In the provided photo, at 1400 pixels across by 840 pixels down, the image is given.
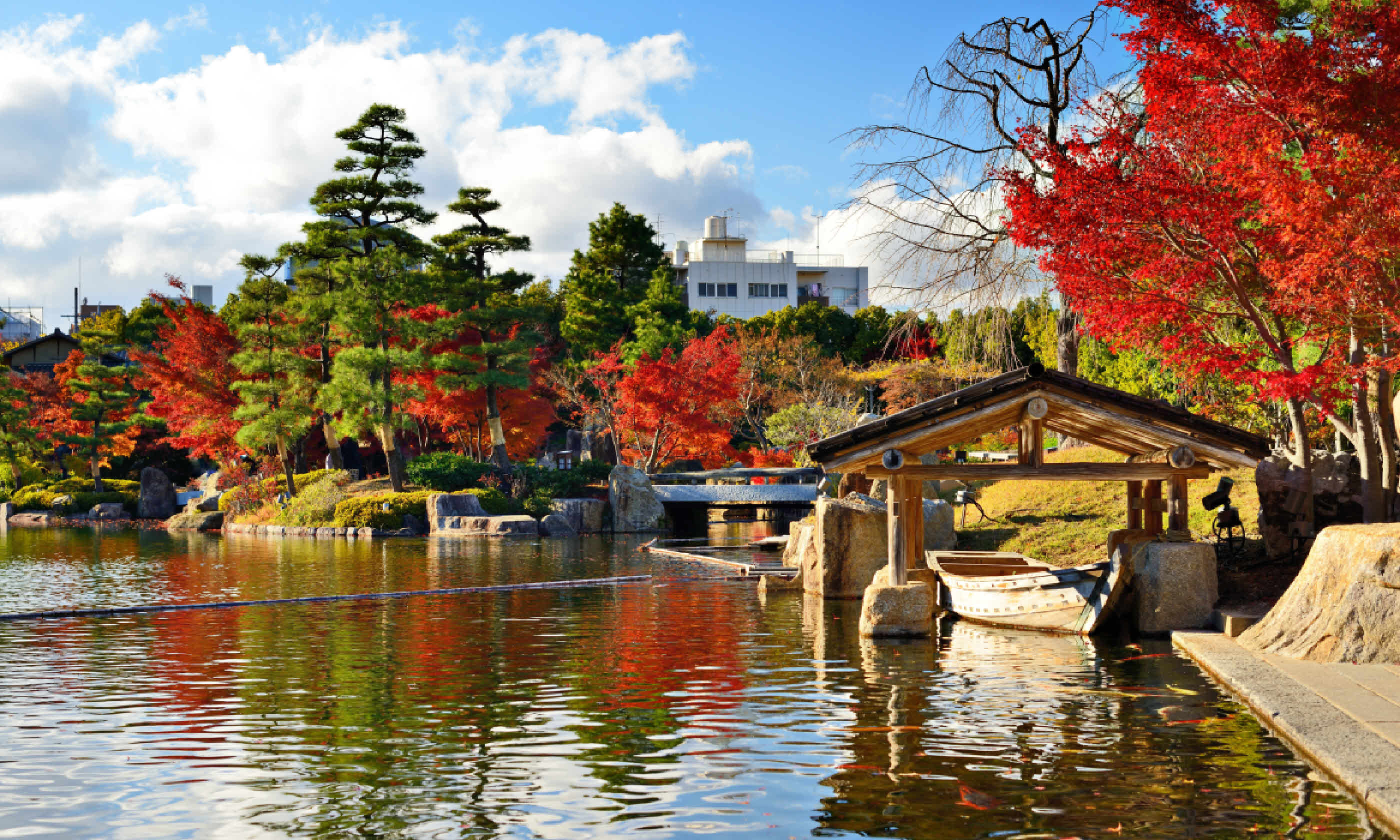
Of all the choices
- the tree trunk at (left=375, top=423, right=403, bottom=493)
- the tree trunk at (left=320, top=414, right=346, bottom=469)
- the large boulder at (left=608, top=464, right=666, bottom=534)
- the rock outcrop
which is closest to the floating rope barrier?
the rock outcrop

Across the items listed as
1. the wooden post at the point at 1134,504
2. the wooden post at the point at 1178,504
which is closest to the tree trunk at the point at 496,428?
the wooden post at the point at 1134,504

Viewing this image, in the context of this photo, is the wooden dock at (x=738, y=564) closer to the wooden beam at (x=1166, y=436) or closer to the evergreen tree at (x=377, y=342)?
the wooden beam at (x=1166, y=436)

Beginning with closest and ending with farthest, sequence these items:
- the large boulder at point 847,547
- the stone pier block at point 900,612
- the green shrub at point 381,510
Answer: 1. the stone pier block at point 900,612
2. the large boulder at point 847,547
3. the green shrub at point 381,510

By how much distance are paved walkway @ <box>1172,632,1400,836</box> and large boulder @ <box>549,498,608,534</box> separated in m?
30.9

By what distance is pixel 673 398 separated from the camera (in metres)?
45.9

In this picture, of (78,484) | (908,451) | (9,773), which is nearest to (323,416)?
(78,484)

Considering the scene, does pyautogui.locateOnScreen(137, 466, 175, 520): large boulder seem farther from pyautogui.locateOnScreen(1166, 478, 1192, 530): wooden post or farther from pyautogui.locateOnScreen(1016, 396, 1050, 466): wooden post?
pyautogui.locateOnScreen(1166, 478, 1192, 530): wooden post

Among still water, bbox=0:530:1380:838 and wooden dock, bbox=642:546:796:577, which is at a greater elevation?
wooden dock, bbox=642:546:796:577

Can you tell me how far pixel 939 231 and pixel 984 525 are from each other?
6.47 meters

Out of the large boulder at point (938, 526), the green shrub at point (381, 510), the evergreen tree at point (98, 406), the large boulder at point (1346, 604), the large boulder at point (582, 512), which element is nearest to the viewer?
the large boulder at point (1346, 604)

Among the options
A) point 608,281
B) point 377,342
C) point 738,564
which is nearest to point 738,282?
point 608,281

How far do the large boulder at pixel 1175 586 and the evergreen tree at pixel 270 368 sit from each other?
117 ft

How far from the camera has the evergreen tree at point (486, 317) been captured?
45406mm

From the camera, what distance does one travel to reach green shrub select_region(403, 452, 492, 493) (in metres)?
45.0
